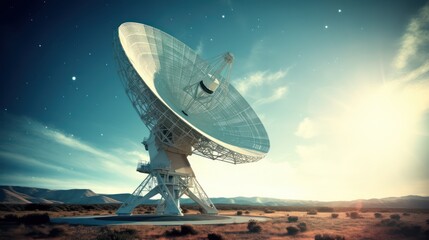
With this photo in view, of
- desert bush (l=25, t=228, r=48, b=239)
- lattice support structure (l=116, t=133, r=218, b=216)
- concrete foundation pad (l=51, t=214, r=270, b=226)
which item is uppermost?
lattice support structure (l=116, t=133, r=218, b=216)

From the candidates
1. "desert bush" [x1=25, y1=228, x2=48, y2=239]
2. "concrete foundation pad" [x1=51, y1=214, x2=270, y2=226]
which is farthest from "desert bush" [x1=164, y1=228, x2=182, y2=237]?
"desert bush" [x1=25, y1=228, x2=48, y2=239]

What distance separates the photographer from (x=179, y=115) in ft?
81.1

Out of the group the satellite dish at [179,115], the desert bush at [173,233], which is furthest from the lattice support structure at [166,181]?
the desert bush at [173,233]

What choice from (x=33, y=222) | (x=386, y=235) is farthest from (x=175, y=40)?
(x=386, y=235)

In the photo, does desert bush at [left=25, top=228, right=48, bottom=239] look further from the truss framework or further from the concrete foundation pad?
the truss framework

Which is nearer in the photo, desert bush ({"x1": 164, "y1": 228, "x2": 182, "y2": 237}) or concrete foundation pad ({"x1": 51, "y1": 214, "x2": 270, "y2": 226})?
desert bush ({"x1": 164, "y1": 228, "x2": 182, "y2": 237})

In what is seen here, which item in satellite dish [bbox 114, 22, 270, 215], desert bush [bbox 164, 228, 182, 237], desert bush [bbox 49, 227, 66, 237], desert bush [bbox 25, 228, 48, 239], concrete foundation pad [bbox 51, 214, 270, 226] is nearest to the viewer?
desert bush [bbox 25, 228, 48, 239]

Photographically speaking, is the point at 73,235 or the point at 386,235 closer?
the point at 73,235

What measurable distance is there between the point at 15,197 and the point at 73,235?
644 feet

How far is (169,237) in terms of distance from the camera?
16.1 m

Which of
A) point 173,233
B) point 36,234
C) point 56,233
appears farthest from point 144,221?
point 36,234

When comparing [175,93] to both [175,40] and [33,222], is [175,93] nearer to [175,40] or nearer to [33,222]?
[175,40]

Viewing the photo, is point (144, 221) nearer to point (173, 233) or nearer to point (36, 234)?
point (173, 233)

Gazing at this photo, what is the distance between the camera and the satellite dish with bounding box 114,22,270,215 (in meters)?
25.2
